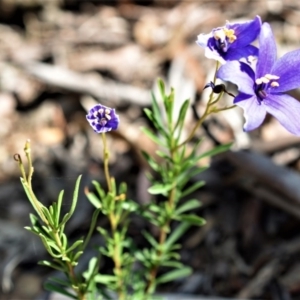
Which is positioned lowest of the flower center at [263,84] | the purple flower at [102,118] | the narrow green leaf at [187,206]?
the narrow green leaf at [187,206]

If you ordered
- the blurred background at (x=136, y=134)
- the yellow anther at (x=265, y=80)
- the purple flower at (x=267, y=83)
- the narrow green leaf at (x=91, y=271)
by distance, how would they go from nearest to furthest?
the purple flower at (x=267, y=83), the yellow anther at (x=265, y=80), the narrow green leaf at (x=91, y=271), the blurred background at (x=136, y=134)

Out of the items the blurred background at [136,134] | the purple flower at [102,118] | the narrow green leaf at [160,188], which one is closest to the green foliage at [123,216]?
the narrow green leaf at [160,188]

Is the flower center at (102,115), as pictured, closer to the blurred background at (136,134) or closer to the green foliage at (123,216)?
the green foliage at (123,216)

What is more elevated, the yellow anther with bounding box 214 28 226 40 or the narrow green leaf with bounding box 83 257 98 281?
the yellow anther with bounding box 214 28 226 40

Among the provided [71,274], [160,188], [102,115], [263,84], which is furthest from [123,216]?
[263,84]

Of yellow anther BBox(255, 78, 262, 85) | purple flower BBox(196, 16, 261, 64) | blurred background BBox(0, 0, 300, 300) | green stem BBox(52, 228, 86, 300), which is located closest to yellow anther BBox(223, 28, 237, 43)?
purple flower BBox(196, 16, 261, 64)

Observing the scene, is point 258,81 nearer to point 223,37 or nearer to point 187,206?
point 223,37

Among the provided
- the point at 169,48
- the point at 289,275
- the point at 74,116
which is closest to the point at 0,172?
the point at 74,116

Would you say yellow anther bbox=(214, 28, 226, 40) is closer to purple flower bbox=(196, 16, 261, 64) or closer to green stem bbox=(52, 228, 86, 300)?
purple flower bbox=(196, 16, 261, 64)
